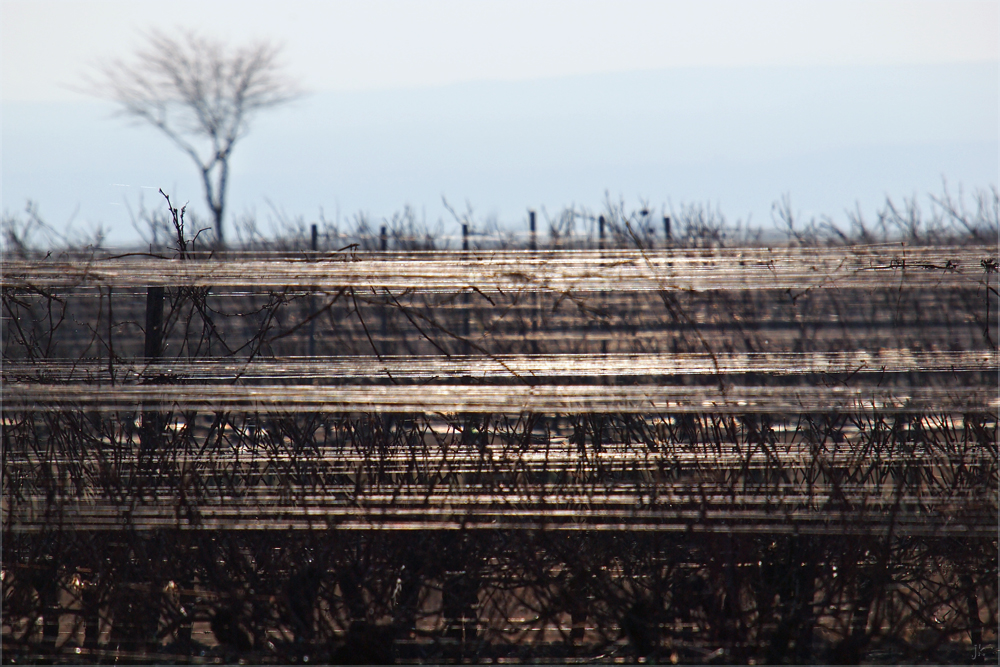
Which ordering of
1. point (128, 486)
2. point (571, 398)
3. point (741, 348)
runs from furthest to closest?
point (741, 348), point (128, 486), point (571, 398)

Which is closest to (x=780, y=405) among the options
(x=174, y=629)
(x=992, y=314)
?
(x=992, y=314)

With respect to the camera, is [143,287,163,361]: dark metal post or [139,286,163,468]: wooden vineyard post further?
[143,287,163,361]: dark metal post

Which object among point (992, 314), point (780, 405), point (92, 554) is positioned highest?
point (992, 314)

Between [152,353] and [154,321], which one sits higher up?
[154,321]

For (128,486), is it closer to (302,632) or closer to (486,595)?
(302,632)

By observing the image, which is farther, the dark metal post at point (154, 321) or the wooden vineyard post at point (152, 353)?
the dark metal post at point (154, 321)

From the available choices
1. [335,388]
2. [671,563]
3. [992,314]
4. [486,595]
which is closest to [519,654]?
[486,595]

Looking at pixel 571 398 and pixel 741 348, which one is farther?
pixel 741 348

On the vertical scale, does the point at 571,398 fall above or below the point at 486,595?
above

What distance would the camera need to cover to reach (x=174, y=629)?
3018mm

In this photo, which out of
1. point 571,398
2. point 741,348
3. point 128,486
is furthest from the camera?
point 741,348

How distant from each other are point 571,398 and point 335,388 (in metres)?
0.94

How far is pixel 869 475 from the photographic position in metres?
3.00

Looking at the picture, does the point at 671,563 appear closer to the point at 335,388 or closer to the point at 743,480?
the point at 743,480
